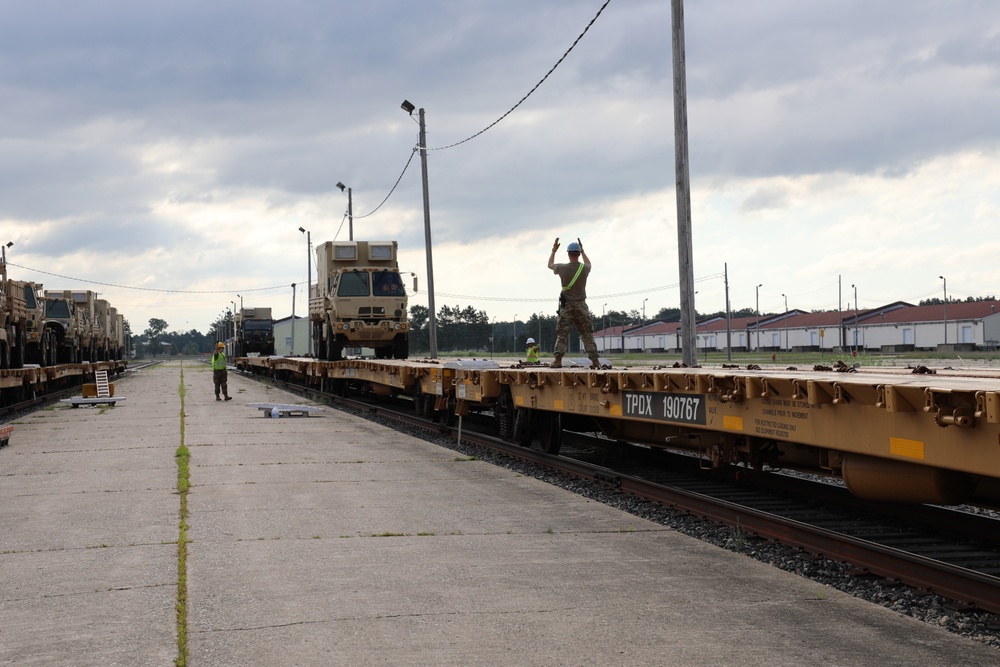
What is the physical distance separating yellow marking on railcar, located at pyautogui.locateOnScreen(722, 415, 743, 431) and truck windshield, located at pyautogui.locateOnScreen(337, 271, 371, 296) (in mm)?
17735

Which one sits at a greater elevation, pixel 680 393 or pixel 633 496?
pixel 680 393

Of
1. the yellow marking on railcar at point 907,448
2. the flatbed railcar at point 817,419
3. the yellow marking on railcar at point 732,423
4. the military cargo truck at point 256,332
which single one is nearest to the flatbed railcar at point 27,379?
the flatbed railcar at point 817,419

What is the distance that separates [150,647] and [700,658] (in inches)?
99.3

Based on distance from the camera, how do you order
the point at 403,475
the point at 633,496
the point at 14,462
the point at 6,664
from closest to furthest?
1. the point at 6,664
2. the point at 633,496
3. the point at 403,475
4. the point at 14,462

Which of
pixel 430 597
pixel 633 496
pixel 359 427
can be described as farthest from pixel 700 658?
pixel 359 427

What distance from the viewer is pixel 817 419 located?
6.30 metres

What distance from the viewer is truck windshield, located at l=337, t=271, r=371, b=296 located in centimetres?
2441

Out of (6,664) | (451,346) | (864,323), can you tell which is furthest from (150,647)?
(451,346)

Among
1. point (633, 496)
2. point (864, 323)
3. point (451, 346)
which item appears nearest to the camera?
point (633, 496)

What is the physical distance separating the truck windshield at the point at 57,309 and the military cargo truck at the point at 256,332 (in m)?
19.7

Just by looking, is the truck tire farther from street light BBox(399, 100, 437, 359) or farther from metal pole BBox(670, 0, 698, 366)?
metal pole BBox(670, 0, 698, 366)

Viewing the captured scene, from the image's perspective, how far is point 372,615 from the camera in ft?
17.0

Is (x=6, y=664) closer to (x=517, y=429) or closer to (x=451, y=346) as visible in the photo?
(x=517, y=429)

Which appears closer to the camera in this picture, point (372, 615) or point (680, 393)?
point (372, 615)
